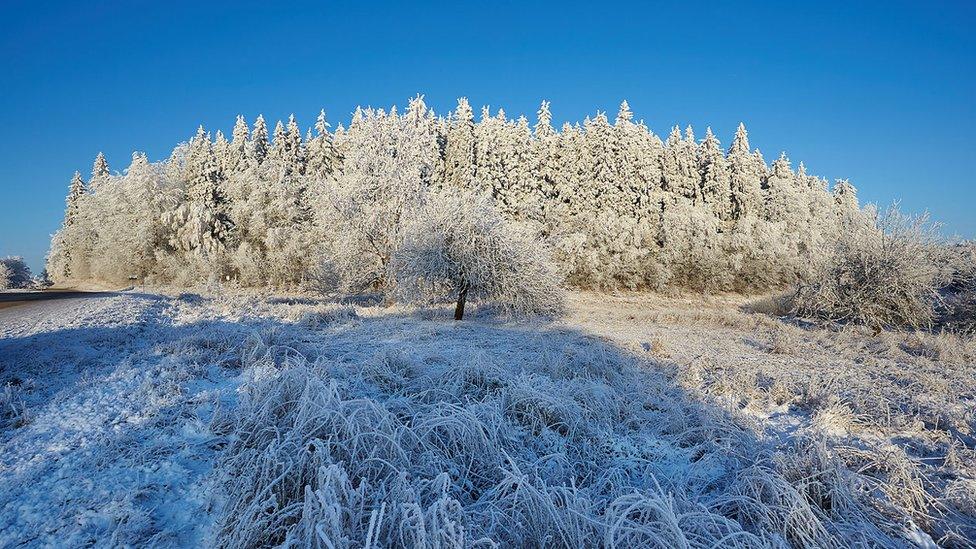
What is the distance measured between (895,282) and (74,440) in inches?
762

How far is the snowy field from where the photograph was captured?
288 cm

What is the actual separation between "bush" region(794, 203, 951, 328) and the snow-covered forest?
13.2 metres

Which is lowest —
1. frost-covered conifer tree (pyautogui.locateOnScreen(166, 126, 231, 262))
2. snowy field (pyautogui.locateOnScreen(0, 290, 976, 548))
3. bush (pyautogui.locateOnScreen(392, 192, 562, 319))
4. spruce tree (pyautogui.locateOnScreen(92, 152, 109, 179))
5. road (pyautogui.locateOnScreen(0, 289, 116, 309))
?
snowy field (pyautogui.locateOnScreen(0, 290, 976, 548))

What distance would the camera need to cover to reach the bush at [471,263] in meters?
14.9

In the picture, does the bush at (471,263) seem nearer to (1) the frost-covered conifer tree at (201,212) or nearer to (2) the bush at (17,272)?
(1) the frost-covered conifer tree at (201,212)

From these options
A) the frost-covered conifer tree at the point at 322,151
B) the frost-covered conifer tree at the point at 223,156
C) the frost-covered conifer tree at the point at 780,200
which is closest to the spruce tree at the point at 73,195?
the frost-covered conifer tree at the point at 223,156

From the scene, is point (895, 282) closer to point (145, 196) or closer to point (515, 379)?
point (515, 379)

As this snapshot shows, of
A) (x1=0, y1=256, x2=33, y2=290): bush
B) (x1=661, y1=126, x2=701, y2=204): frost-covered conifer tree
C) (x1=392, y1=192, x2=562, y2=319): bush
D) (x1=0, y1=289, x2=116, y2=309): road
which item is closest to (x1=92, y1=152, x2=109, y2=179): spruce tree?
(x1=0, y1=256, x2=33, y2=290): bush

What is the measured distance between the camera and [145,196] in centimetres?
3100

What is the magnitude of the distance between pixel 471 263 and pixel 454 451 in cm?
1110

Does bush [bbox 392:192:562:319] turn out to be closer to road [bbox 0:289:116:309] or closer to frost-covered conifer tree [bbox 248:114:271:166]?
road [bbox 0:289:116:309]

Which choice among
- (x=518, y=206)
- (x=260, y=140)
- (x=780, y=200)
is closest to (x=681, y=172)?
(x=780, y=200)

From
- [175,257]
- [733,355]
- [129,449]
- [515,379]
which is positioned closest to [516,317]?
[733,355]

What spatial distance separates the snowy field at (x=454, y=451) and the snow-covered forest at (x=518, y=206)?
69.9ft
